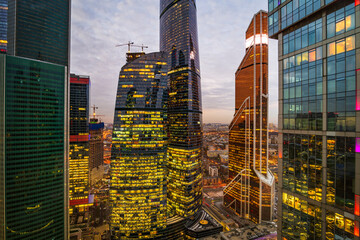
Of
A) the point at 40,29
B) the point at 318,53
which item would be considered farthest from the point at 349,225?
the point at 40,29

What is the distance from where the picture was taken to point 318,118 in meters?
35.4

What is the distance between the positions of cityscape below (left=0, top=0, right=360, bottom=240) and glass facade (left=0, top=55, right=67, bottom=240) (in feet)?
1.66

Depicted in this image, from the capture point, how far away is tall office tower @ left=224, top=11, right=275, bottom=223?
139500mm

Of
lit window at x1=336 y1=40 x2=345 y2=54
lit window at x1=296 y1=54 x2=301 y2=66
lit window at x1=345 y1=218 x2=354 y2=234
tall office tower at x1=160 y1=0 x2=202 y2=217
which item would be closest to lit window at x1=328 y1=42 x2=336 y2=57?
lit window at x1=336 y1=40 x2=345 y2=54

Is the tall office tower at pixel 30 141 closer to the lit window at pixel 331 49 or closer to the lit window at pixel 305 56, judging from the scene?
the lit window at pixel 305 56

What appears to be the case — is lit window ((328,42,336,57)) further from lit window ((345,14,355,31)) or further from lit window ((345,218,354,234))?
lit window ((345,218,354,234))

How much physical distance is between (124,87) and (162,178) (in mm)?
67714

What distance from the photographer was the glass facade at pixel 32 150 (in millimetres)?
89125

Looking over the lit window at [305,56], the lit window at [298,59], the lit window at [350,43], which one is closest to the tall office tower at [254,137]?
the lit window at [298,59]

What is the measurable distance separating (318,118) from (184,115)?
11855 centimetres

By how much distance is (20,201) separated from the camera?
9106 centimetres

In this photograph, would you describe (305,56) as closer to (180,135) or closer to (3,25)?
(180,135)

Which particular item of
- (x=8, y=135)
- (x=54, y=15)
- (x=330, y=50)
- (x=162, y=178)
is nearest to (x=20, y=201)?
(x=8, y=135)

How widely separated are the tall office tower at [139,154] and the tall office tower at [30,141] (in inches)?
1186
